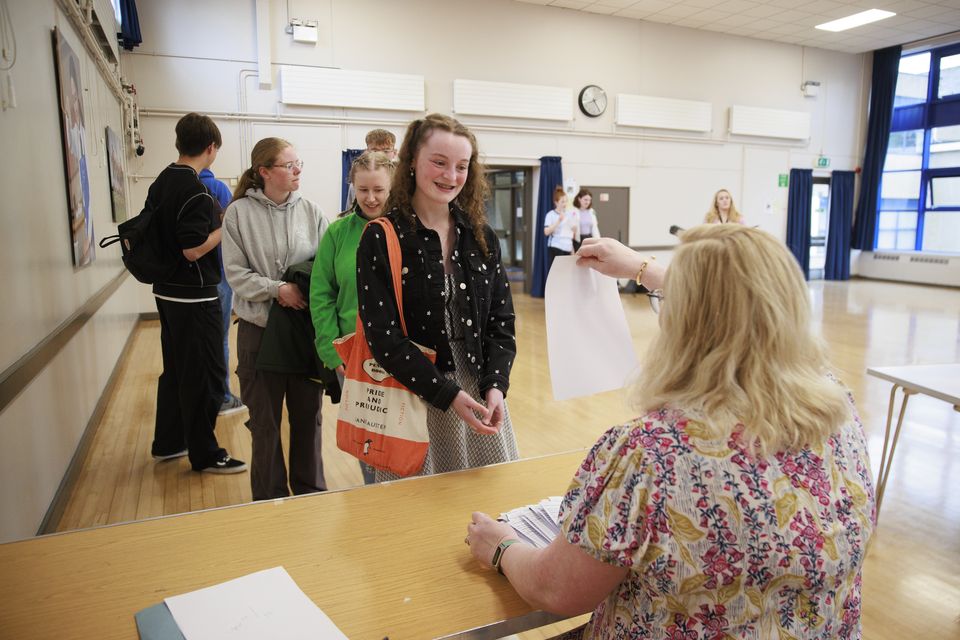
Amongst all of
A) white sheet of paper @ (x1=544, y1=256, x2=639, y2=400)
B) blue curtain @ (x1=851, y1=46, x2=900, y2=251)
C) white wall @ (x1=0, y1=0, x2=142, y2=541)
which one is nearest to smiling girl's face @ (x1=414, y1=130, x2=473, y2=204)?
white sheet of paper @ (x1=544, y1=256, x2=639, y2=400)

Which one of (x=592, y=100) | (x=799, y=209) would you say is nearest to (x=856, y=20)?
(x=799, y=209)

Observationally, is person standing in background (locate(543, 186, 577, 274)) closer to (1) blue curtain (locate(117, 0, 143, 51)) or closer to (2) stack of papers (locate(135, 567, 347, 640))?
(1) blue curtain (locate(117, 0, 143, 51))

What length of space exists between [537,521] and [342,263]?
122cm

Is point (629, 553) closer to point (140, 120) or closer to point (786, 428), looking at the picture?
point (786, 428)

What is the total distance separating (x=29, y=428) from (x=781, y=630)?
97.2 inches

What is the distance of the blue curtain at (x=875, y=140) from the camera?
38.5 ft

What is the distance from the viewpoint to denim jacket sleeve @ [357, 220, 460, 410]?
4.73 feet

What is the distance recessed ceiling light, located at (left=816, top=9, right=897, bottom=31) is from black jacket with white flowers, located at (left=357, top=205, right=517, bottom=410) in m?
10.8

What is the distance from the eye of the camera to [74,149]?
134 inches

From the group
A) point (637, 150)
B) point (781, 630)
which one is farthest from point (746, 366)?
point (637, 150)

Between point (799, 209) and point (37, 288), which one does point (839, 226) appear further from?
point (37, 288)

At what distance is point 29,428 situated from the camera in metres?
2.27

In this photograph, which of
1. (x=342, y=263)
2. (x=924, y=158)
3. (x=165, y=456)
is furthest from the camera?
(x=924, y=158)

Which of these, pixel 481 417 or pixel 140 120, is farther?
pixel 140 120
